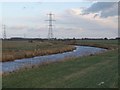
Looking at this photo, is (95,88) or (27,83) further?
(27,83)

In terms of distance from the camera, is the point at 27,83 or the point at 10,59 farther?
the point at 10,59

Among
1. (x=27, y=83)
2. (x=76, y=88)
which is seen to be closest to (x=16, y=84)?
(x=27, y=83)

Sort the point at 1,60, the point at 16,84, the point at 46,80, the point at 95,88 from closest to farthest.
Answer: the point at 95,88 < the point at 16,84 < the point at 46,80 < the point at 1,60

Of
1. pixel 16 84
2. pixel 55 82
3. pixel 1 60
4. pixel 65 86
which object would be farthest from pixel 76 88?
pixel 1 60

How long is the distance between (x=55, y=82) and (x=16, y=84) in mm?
2297

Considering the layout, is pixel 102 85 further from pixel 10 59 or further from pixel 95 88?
pixel 10 59

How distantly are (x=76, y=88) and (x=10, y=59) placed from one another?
3310 cm

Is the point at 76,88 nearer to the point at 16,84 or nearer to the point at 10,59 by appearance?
the point at 16,84

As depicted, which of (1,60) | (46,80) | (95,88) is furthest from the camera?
(1,60)

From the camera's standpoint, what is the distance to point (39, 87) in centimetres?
1783

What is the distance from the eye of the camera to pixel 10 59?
4931 cm

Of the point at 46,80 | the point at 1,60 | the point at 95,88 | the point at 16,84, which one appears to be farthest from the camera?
the point at 1,60

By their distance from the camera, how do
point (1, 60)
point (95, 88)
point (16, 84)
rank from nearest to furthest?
point (95, 88) < point (16, 84) < point (1, 60)

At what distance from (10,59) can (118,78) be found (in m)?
30.2
